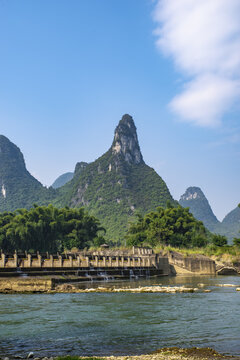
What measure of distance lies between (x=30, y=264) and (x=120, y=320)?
32.2 m

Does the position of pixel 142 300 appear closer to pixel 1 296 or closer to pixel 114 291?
pixel 114 291

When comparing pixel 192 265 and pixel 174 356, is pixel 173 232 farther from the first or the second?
pixel 174 356

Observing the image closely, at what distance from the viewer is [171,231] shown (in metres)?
115

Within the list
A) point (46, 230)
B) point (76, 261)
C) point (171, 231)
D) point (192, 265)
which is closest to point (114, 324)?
point (76, 261)

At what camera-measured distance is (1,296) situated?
3412cm

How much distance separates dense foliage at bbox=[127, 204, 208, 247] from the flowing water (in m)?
82.9

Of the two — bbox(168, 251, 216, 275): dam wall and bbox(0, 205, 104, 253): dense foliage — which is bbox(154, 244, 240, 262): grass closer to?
bbox(168, 251, 216, 275): dam wall

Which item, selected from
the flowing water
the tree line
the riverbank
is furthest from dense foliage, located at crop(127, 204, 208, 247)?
the riverbank

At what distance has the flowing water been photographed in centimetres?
1589

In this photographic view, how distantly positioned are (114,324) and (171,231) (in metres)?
95.8

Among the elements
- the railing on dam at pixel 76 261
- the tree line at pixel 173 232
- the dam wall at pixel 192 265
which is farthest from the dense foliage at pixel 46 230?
the dam wall at pixel 192 265

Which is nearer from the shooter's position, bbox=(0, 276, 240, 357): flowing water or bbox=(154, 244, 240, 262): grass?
bbox=(0, 276, 240, 357): flowing water

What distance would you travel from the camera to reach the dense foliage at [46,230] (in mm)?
100750

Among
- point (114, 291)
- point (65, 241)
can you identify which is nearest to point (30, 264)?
point (114, 291)
